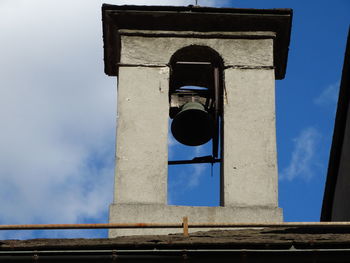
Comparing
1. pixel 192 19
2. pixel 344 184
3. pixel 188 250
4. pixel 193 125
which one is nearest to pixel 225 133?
pixel 193 125

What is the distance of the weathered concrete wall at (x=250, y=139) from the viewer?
11227 mm

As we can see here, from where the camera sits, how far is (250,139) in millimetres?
11570

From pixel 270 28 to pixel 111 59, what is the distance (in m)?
1.71

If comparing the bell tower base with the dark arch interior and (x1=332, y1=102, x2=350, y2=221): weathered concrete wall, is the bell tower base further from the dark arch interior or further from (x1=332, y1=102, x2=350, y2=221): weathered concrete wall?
(x1=332, y1=102, x2=350, y2=221): weathered concrete wall

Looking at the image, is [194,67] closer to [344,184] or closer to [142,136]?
[142,136]

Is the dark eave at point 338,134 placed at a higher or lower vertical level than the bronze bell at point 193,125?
higher

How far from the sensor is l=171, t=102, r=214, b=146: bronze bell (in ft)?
40.7

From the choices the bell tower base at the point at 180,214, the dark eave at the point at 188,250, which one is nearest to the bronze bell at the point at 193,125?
the bell tower base at the point at 180,214

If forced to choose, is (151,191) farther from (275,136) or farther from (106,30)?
(106,30)

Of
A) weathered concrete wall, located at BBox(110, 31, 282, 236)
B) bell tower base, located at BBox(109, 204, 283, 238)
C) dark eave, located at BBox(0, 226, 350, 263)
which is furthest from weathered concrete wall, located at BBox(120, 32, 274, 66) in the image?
dark eave, located at BBox(0, 226, 350, 263)

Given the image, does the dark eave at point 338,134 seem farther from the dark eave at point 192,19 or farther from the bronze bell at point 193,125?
the bronze bell at point 193,125

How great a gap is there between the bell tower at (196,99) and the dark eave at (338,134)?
0.93 meters

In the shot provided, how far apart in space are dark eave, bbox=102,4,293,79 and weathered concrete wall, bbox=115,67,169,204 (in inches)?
21.4

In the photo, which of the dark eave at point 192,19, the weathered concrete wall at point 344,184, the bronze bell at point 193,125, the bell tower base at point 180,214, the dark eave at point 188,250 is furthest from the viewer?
the weathered concrete wall at point 344,184
